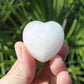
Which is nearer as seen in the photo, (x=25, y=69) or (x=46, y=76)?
(x=25, y=69)

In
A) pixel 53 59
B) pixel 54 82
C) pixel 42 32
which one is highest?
pixel 42 32

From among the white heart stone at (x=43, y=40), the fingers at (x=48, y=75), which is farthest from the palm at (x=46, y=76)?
the white heart stone at (x=43, y=40)

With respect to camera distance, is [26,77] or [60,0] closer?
[26,77]

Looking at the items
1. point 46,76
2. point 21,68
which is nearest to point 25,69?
point 21,68

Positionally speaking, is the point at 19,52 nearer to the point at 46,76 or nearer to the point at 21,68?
the point at 21,68

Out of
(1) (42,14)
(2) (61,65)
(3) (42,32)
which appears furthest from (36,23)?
(1) (42,14)

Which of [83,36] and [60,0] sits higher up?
[60,0]

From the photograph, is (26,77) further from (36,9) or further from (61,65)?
(36,9)

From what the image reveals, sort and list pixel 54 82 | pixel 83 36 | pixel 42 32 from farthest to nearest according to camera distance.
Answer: pixel 83 36 < pixel 54 82 < pixel 42 32

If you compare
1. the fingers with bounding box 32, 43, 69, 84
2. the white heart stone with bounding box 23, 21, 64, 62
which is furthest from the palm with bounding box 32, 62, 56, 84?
the white heart stone with bounding box 23, 21, 64, 62
